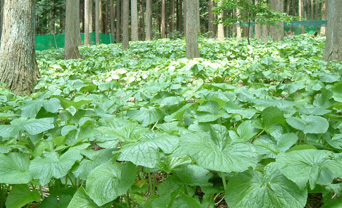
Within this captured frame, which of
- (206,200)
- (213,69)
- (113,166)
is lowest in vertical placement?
(206,200)

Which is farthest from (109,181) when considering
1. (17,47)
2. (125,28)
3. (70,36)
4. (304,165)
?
(125,28)

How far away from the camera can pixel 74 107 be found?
2.30 m

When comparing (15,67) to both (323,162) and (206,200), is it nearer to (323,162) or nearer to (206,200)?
(206,200)

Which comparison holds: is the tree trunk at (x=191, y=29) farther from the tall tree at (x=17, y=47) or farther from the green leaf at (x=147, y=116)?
the green leaf at (x=147, y=116)

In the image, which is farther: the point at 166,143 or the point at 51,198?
the point at 51,198

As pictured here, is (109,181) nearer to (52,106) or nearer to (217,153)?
(217,153)

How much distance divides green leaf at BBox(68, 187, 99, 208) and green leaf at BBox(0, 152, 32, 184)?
20 cm

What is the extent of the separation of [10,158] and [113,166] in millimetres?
479

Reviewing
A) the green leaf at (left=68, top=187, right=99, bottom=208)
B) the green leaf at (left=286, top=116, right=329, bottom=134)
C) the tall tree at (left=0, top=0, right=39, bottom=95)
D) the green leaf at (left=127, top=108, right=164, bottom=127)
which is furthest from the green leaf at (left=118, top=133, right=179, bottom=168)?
the tall tree at (left=0, top=0, right=39, bottom=95)

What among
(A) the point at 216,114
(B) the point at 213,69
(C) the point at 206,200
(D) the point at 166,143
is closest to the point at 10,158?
(D) the point at 166,143

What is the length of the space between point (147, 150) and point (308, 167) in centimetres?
59

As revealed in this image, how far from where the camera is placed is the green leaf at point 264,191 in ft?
3.33

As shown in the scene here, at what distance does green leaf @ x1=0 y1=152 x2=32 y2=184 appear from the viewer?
1.19 meters

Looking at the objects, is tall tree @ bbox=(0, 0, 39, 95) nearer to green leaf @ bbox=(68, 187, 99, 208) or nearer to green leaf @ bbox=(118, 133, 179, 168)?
green leaf @ bbox=(68, 187, 99, 208)
